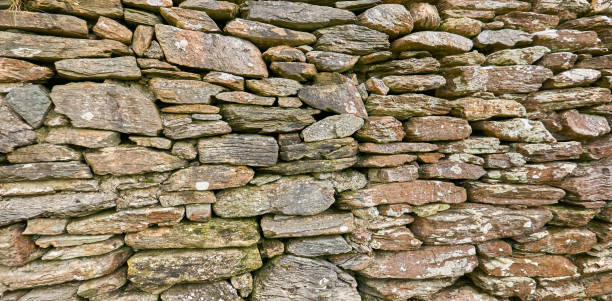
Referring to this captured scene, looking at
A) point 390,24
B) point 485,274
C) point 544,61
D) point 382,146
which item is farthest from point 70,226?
point 544,61

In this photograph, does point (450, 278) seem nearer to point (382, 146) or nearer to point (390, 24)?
point (382, 146)

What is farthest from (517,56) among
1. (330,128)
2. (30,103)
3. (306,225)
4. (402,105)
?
(30,103)

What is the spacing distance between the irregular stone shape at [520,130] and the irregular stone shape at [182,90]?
352cm

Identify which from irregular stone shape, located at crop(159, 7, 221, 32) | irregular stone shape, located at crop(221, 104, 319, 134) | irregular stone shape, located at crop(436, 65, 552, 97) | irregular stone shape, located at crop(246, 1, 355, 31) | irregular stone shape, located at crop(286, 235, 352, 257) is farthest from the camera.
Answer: irregular stone shape, located at crop(436, 65, 552, 97)

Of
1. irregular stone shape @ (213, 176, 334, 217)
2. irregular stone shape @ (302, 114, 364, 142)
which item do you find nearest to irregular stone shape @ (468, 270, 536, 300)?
irregular stone shape @ (213, 176, 334, 217)

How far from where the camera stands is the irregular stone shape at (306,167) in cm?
291

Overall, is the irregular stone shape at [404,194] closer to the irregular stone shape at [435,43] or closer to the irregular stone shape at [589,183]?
the irregular stone shape at [589,183]

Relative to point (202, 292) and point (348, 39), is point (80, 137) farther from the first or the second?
point (348, 39)

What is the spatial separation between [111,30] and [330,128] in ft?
8.20

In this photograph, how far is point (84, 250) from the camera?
2555 mm

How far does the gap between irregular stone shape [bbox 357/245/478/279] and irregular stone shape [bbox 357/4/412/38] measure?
283 cm

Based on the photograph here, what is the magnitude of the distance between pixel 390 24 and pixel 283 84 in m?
1.53

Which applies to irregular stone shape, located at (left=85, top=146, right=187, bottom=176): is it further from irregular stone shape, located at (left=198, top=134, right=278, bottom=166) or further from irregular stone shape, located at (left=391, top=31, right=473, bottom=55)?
irregular stone shape, located at (left=391, top=31, right=473, bottom=55)

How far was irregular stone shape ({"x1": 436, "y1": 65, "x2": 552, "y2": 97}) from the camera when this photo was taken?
10.5 ft
